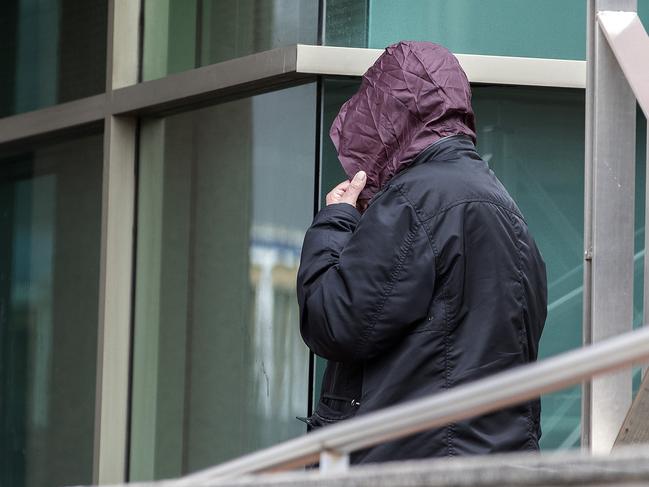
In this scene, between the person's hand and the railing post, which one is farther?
the railing post

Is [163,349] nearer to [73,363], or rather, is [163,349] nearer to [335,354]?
[73,363]

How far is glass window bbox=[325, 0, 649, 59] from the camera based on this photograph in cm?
462

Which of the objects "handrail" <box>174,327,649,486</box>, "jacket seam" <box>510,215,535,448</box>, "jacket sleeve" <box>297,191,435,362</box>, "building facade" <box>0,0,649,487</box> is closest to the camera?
"handrail" <box>174,327,649,486</box>

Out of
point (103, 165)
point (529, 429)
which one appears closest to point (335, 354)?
point (529, 429)

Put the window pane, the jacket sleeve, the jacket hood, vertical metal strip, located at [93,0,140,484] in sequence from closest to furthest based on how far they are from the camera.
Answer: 1. the jacket sleeve
2. the jacket hood
3. the window pane
4. vertical metal strip, located at [93,0,140,484]

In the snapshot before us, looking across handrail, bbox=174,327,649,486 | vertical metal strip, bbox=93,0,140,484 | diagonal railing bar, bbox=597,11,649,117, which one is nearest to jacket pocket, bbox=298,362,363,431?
diagonal railing bar, bbox=597,11,649,117

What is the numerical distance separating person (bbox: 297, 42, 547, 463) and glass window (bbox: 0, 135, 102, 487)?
117 inches

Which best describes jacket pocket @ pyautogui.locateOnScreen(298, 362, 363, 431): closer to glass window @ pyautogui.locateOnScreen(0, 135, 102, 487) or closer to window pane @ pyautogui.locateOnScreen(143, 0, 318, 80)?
window pane @ pyautogui.locateOnScreen(143, 0, 318, 80)

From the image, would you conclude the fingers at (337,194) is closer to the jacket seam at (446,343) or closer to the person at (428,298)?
the person at (428,298)

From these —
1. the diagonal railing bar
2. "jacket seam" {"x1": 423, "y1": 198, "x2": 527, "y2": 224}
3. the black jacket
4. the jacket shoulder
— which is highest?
the diagonal railing bar

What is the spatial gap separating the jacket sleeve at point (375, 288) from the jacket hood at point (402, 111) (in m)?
0.23

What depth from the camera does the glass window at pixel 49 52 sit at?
6008 mm

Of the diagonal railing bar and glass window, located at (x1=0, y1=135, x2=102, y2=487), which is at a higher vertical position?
the diagonal railing bar

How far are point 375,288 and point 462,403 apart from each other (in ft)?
4.39
